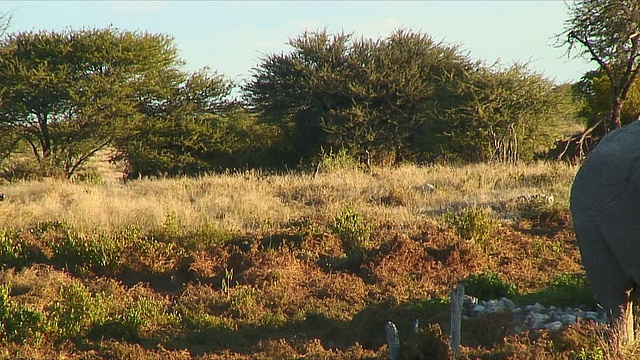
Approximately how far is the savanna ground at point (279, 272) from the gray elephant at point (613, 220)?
50cm

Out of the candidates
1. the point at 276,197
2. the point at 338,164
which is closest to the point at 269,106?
the point at 338,164

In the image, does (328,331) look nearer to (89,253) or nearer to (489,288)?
(489,288)

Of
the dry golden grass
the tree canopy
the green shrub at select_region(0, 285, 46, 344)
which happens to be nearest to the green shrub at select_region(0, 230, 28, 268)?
the dry golden grass

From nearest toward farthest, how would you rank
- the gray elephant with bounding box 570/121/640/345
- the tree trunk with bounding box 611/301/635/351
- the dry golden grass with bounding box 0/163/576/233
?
the gray elephant with bounding box 570/121/640/345, the tree trunk with bounding box 611/301/635/351, the dry golden grass with bounding box 0/163/576/233

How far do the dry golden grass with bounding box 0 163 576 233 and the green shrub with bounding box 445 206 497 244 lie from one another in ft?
2.35

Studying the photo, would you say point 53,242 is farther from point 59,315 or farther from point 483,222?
point 483,222

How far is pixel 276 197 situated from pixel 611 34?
433 inches

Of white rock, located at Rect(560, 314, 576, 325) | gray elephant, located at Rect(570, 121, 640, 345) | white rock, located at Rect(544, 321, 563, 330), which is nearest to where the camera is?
gray elephant, located at Rect(570, 121, 640, 345)

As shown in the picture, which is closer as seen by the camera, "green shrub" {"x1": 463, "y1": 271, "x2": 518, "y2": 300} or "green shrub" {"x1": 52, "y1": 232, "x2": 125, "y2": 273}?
"green shrub" {"x1": 463, "y1": 271, "x2": 518, "y2": 300}

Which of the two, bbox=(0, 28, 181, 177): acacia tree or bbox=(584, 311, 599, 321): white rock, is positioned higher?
bbox=(0, 28, 181, 177): acacia tree

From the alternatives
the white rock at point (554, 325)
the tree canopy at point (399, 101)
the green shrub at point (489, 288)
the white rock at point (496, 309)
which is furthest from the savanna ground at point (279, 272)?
the tree canopy at point (399, 101)

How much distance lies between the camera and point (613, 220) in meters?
5.86

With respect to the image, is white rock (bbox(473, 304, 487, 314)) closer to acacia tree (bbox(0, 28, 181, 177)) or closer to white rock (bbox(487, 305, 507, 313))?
white rock (bbox(487, 305, 507, 313))

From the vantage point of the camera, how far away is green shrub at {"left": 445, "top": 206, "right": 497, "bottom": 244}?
1134cm
